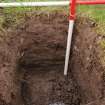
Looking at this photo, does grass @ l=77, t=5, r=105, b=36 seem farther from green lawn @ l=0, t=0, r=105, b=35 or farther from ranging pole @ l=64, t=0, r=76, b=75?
ranging pole @ l=64, t=0, r=76, b=75

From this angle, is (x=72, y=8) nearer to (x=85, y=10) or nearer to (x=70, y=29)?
(x=70, y=29)

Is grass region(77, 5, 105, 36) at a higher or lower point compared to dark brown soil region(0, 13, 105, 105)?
higher

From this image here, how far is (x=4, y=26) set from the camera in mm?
3168

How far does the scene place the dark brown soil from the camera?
300cm

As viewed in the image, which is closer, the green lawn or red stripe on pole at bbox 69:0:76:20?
red stripe on pole at bbox 69:0:76:20

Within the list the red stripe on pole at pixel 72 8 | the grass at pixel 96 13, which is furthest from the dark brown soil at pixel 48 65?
the red stripe on pole at pixel 72 8

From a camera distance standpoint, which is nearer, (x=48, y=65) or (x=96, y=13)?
(x=96, y=13)

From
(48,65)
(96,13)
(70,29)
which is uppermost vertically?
(96,13)

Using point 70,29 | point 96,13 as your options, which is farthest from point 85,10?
point 70,29

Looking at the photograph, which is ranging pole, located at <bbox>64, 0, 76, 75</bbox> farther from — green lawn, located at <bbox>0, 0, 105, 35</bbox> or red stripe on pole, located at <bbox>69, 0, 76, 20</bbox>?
green lawn, located at <bbox>0, 0, 105, 35</bbox>

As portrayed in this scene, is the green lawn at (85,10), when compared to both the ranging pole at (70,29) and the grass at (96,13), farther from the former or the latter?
the ranging pole at (70,29)

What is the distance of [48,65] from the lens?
3605 millimetres

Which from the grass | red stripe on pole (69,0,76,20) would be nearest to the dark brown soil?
the grass

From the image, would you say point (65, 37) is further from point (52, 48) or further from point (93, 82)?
point (93, 82)
